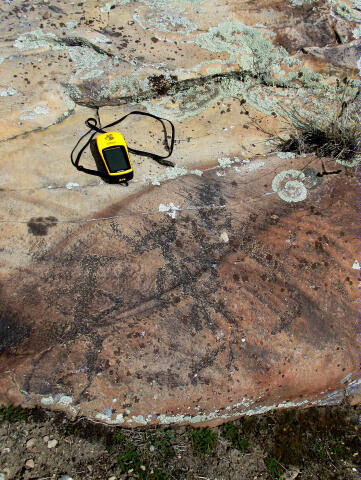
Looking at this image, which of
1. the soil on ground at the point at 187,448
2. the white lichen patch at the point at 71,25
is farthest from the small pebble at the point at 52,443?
the white lichen patch at the point at 71,25

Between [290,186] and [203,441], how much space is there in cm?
203

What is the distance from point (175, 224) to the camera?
2.88 meters

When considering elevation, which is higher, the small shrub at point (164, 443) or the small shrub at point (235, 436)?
the small shrub at point (164, 443)

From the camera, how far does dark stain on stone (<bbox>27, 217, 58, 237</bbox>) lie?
2748mm

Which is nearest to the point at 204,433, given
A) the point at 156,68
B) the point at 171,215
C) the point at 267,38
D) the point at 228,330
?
the point at 228,330

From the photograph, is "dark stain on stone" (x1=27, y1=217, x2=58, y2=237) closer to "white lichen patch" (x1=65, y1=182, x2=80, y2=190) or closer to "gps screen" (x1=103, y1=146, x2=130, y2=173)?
"white lichen patch" (x1=65, y1=182, x2=80, y2=190)

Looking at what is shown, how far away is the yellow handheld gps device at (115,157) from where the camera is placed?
2910 millimetres

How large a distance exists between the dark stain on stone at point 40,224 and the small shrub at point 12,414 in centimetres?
114

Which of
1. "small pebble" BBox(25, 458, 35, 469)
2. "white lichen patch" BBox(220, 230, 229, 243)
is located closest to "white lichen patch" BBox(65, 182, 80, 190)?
"white lichen patch" BBox(220, 230, 229, 243)

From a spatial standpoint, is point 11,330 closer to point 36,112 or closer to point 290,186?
point 36,112

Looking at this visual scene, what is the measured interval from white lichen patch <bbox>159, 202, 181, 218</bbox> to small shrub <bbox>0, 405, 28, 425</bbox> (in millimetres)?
1627

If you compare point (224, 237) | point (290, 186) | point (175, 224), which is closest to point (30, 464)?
point (175, 224)

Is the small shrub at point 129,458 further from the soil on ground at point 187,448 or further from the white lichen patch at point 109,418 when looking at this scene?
the white lichen patch at point 109,418

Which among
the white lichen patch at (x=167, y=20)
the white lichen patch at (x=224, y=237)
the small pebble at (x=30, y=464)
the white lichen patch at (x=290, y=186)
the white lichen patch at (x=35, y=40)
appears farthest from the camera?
the white lichen patch at (x=167, y=20)
